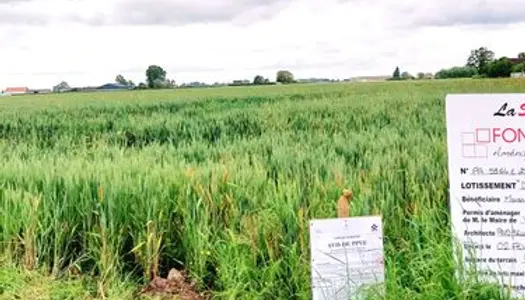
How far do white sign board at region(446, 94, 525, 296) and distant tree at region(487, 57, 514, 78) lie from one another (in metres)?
63.8

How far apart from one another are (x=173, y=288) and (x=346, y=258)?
1096 mm

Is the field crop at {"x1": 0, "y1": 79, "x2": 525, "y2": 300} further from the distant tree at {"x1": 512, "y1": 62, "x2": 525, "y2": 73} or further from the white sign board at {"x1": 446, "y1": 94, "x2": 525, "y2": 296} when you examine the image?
the distant tree at {"x1": 512, "y1": 62, "x2": 525, "y2": 73}

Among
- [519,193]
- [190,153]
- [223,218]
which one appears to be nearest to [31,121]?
[190,153]

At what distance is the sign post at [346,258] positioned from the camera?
3.41m

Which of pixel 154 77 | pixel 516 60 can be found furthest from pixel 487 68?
pixel 154 77

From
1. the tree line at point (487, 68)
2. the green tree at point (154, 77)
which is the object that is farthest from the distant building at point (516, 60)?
the green tree at point (154, 77)

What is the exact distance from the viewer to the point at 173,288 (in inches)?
156

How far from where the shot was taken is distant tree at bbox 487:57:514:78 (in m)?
63.9

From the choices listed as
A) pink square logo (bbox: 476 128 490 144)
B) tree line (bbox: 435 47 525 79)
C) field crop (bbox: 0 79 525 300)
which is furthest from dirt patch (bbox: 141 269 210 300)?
tree line (bbox: 435 47 525 79)

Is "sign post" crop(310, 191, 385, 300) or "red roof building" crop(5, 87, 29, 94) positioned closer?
"sign post" crop(310, 191, 385, 300)

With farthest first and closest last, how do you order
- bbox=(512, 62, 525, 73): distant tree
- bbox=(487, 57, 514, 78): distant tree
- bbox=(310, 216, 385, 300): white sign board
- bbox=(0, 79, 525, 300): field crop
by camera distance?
bbox=(487, 57, 514, 78): distant tree, bbox=(512, 62, 525, 73): distant tree, bbox=(0, 79, 525, 300): field crop, bbox=(310, 216, 385, 300): white sign board

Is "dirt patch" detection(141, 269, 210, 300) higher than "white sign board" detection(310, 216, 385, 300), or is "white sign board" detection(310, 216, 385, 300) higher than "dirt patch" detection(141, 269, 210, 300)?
"white sign board" detection(310, 216, 385, 300)

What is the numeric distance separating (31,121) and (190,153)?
41.8 feet

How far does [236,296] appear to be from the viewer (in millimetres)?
3783
